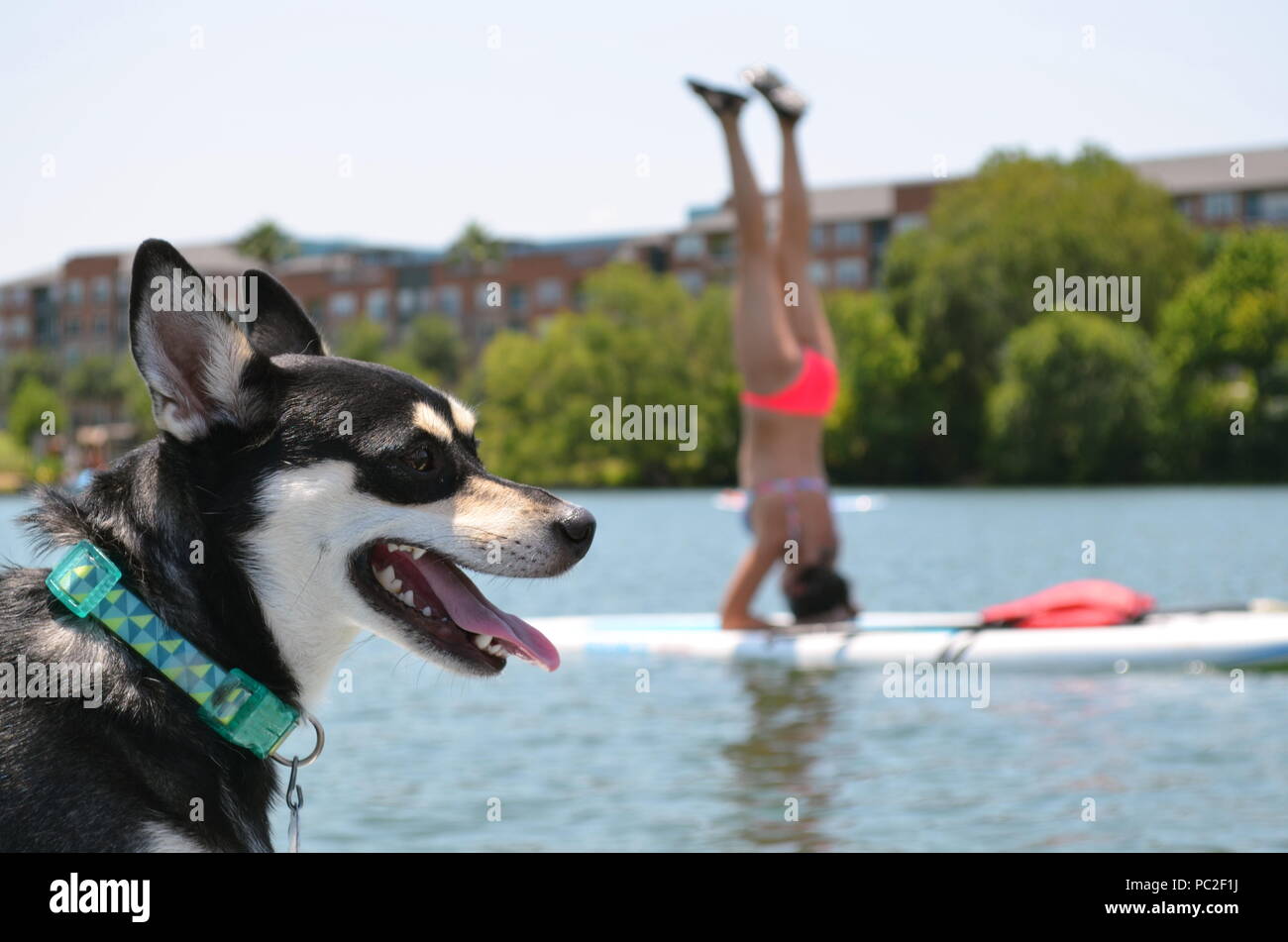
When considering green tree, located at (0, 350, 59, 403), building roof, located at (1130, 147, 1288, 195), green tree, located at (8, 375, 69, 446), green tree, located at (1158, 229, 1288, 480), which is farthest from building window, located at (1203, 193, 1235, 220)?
green tree, located at (0, 350, 59, 403)

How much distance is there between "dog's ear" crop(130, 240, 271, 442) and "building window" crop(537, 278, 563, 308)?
359 ft

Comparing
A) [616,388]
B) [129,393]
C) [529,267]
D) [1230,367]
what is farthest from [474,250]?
[1230,367]

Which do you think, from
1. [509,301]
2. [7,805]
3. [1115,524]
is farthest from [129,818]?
[509,301]

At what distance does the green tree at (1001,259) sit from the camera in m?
62.0

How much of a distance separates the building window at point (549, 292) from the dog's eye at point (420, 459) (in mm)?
109291

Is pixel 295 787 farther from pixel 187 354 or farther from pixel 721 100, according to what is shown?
pixel 721 100

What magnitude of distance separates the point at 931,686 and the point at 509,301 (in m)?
104

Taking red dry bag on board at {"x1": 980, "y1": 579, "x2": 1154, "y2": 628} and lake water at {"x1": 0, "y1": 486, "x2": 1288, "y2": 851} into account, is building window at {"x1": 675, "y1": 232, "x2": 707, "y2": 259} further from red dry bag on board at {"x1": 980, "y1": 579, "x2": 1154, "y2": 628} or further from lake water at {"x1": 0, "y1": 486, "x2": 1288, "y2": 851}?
red dry bag on board at {"x1": 980, "y1": 579, "x2": 1154, "y2": 628}

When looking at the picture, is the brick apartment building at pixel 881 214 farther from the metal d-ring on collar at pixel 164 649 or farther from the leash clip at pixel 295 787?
the metal d-ring on collar at pixel 164 649

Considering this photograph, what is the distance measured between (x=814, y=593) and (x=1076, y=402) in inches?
1870

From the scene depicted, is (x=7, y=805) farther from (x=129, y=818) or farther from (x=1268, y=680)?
(x=1268, y=680)

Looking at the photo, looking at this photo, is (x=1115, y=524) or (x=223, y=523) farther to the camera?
(x=1115, y=524)

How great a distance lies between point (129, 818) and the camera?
2711mm

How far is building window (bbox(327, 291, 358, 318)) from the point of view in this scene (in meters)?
116
